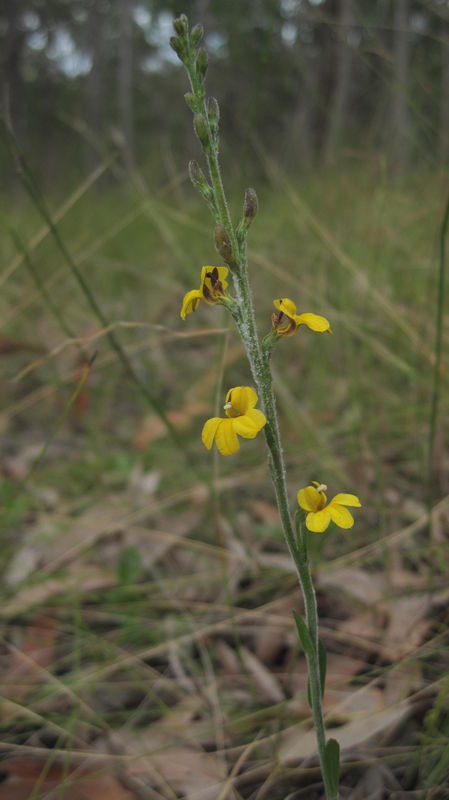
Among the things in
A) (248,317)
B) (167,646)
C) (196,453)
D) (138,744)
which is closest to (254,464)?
(196,453)

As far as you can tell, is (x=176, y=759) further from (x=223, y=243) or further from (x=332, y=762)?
(x=223, y=243)

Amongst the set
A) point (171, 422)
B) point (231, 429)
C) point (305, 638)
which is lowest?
point (305, 638)

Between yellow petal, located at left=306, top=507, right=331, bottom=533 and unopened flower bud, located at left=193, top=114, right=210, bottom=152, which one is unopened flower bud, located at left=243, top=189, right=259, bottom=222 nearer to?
unopened flower bud, located at left=193, top=114, right=210, bottom=152

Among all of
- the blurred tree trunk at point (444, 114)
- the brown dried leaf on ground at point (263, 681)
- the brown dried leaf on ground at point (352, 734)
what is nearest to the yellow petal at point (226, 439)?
the brown dried leaf on ground at point (352, 734)

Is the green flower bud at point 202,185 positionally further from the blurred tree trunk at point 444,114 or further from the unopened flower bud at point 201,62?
the blurred tree trunk at point 444,114

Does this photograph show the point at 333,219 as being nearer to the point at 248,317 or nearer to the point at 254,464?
the point at 254,464

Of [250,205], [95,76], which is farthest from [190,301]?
[95,76]

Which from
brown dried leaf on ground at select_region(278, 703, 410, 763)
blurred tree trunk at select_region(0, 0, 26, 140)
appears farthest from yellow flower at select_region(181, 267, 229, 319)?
blurred tree trunk at select_region(0, 0, 26, 140)
